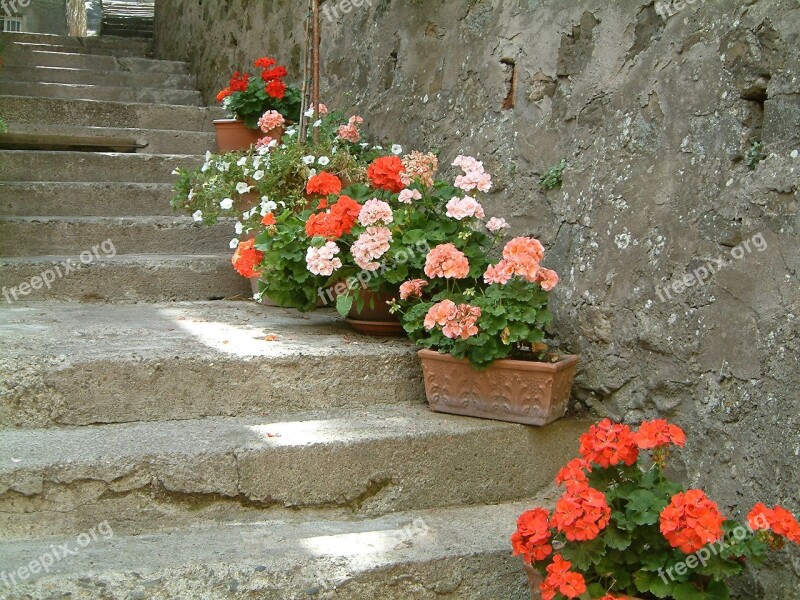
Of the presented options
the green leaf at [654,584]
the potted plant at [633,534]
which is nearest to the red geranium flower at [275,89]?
the potted plant at [633,534]

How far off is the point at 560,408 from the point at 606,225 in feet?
1.79

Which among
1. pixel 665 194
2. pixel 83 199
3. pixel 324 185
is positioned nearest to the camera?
pixel 665 194

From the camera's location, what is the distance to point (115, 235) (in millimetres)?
3678

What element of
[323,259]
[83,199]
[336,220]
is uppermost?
[336,220]

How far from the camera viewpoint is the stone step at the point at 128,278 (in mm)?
3268

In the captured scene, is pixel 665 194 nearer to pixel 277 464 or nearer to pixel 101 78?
pixel 277 464

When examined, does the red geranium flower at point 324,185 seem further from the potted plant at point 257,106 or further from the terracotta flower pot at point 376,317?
the potted plant at point 257,106

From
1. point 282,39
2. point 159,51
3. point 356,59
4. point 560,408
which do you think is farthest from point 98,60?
point 560,408

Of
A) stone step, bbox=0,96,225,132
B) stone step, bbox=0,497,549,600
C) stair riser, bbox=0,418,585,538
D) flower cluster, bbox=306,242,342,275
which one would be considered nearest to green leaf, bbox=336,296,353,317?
flower cluster, bbox=306,242,342,275

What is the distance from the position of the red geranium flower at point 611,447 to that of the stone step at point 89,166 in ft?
9.82

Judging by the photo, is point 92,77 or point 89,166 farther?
point 92,77

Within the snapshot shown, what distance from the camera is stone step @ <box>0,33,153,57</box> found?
6.34 metres

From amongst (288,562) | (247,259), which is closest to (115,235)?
(247,259)

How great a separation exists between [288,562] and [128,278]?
1737 mm
